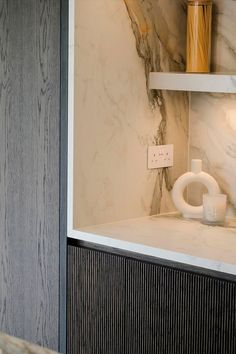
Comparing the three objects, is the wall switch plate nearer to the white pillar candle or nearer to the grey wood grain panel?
the white pillar candle

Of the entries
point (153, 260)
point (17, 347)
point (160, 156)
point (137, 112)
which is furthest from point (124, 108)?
point (17, 347)

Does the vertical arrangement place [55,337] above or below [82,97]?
below

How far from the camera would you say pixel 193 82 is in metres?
3.15

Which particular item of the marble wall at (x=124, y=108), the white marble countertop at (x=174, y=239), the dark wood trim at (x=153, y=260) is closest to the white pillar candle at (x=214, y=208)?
the white marble countertop at (x=174, y=239)

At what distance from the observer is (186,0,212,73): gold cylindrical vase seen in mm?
3240

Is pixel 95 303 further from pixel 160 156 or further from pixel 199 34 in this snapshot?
pixel 199 34

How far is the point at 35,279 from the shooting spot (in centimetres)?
331

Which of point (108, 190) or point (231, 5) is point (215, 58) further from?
point (108, 190)

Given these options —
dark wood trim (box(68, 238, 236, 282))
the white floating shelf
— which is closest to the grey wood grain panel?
dark wood trim (box(68, 238, 236, 282))

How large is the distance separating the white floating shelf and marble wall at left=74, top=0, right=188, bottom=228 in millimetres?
56

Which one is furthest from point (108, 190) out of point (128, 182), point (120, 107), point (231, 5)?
point (231, 5)

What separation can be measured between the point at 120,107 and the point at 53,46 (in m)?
0.36

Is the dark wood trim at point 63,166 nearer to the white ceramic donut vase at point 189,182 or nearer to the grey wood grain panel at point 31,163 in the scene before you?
the grey wood grain panel at point 31,163

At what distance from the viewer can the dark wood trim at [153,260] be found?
272cm
